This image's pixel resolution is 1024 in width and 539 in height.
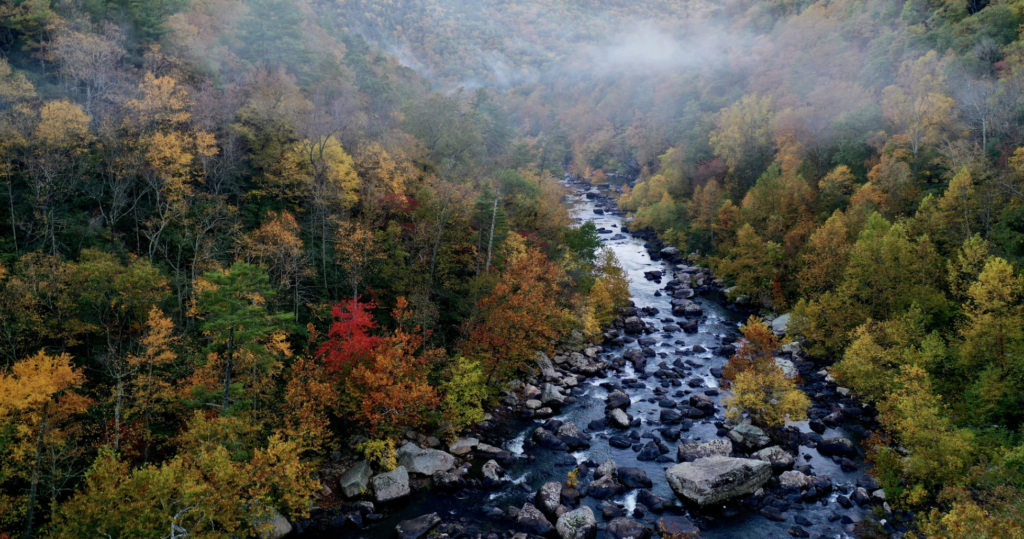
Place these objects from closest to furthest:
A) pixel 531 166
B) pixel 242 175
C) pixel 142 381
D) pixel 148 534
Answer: pixel 148 534, pixel 142 381, pixel 242 175, pixel 531 166

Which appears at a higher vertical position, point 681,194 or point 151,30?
point 151,30

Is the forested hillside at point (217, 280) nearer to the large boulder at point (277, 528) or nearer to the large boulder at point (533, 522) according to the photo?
the large boulder at point (277, 528)

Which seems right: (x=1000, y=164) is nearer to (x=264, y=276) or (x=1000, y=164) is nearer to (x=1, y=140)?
(x=264, y=276)

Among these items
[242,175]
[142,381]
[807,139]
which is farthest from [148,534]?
[807,139]

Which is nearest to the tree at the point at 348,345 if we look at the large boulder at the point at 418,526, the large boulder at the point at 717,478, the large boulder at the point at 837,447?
the large boulder at the point at 418,526

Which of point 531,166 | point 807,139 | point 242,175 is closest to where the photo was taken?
point 242,175

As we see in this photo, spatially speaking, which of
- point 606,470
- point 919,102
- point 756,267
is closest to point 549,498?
point 606,470
